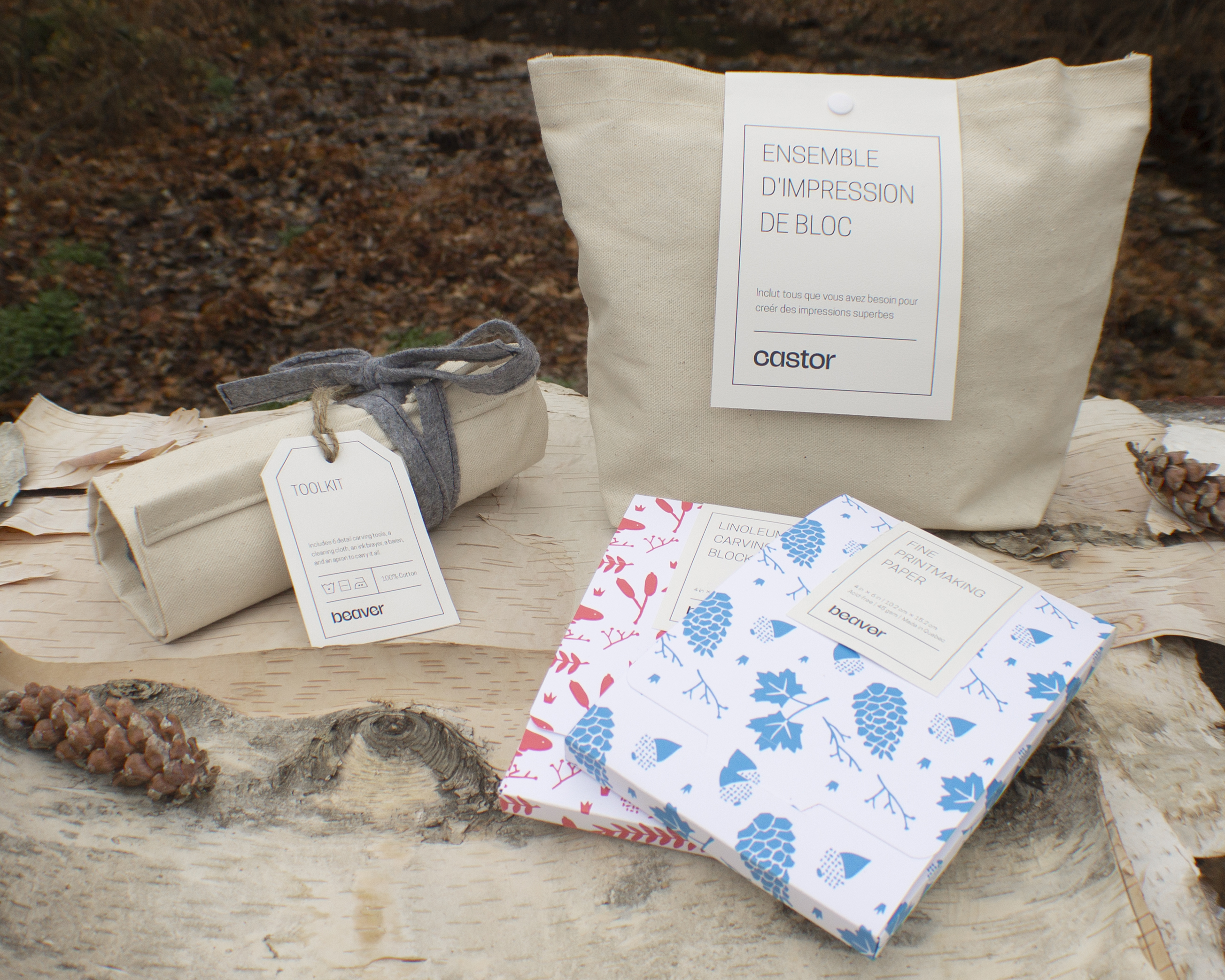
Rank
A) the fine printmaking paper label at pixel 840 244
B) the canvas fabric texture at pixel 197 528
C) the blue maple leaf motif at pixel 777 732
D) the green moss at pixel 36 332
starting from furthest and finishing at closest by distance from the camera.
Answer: the green moss at pixel 36 332
the fine printmaking paper label at pixel 840 244
the canvas fabric texture at pixel 197 528
the blue maple leaf motif at pixel 777 732

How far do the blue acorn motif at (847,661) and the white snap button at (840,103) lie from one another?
618 mm

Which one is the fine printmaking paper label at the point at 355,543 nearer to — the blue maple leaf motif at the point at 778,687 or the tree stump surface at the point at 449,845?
the tree stump surface at the point at 449,845

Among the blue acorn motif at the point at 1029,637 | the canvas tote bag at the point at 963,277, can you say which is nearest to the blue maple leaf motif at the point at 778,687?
the blue acorn motif at the point at 1029,637

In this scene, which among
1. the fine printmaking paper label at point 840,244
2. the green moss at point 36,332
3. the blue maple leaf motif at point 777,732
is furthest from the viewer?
the green moss at point 36,332

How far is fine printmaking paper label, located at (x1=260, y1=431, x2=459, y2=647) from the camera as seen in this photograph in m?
0.89

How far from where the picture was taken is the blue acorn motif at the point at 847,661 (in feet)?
2.37

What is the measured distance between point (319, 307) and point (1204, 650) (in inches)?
87.4

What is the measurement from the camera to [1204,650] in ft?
3.56

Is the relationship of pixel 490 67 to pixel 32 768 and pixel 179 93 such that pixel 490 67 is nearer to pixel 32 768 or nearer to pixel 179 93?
pixel 179 93

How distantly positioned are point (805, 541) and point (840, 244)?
0.35 meters

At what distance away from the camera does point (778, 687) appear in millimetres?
710

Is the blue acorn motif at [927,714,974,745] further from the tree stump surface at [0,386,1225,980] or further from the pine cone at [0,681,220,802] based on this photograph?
the pine cone at [0,681,220,802]

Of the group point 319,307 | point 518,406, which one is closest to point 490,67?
point 319,307

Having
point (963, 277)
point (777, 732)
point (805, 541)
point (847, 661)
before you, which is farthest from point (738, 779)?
point (963, 277)
